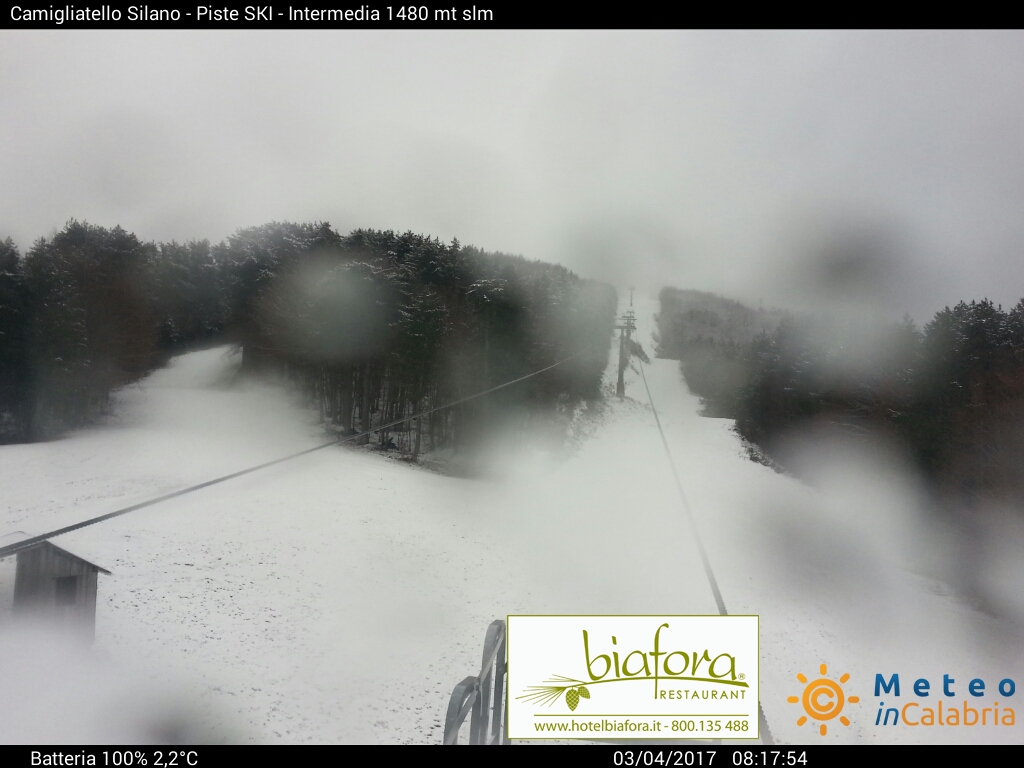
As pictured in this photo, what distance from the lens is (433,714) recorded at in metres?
8.30

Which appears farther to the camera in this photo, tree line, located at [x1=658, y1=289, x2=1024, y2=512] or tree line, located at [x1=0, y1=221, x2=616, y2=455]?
tree line, located at [x1=0, y1=221, x2=616, y2=455]

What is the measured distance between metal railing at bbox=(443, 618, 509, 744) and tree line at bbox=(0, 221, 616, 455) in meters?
20.5

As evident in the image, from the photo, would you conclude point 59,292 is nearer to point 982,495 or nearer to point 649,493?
point 649,493

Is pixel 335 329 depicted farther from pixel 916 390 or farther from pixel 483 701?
pixel 916 390

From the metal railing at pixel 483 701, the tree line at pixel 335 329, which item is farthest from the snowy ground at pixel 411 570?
the metal railing at pixel 483 701

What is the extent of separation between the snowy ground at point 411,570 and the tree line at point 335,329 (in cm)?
288

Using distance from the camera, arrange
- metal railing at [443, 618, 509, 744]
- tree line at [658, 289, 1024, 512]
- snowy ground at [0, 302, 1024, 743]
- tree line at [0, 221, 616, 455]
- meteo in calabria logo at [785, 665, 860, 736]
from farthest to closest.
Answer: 1. tree line at [0, 221, 616, 455]
2. tree line at [658, 289, 1024, 512]
3. snowy ground at [0, 302, 1024, 743]
4. meteo in calabria logo at [785, 665, 860, 736]
5. metal railing at [443, 618, 509, 744]

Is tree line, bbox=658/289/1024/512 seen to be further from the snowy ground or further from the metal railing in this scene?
the metal railing

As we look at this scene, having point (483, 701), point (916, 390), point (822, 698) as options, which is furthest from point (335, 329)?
point (916, 390)

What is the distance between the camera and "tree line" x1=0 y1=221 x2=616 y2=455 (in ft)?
66.2

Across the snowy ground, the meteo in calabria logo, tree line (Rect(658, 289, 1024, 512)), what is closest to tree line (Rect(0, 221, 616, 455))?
the snowy ground

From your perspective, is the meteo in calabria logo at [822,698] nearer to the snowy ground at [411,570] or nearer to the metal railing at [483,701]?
the snowy ground at [411,570]

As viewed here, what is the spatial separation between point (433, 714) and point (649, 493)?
14204 millimetres
